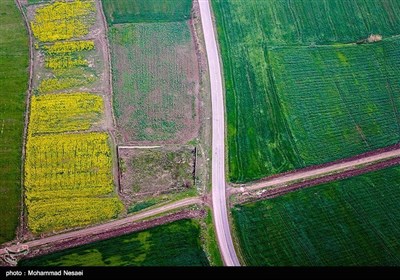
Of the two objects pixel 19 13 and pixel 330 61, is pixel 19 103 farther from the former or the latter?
pixel 330 61

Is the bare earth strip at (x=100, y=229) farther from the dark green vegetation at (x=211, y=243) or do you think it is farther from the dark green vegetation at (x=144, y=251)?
the dark green vegetation at (x=211, y=243)

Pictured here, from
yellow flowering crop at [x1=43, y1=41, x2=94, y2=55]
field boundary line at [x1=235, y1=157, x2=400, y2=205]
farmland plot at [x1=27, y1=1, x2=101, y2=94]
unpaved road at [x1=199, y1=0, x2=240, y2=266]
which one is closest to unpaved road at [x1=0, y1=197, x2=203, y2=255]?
unpaved road at [x1=199, y1=0, x2=240, y2=266]

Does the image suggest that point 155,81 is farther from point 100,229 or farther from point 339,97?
point 339,97

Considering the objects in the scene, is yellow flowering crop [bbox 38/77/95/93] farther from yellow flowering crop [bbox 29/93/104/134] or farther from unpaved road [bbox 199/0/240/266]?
unpaved road [bbox 199/0/240/266]

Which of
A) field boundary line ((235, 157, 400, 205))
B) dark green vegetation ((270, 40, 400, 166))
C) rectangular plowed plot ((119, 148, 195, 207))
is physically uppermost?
dark green vegetation ((270, 40, 400, 166))

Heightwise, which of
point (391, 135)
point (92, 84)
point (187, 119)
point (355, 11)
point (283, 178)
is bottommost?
point (283, 178)

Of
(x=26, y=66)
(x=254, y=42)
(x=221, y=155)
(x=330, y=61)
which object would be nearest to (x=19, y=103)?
(x=26, y=66)
